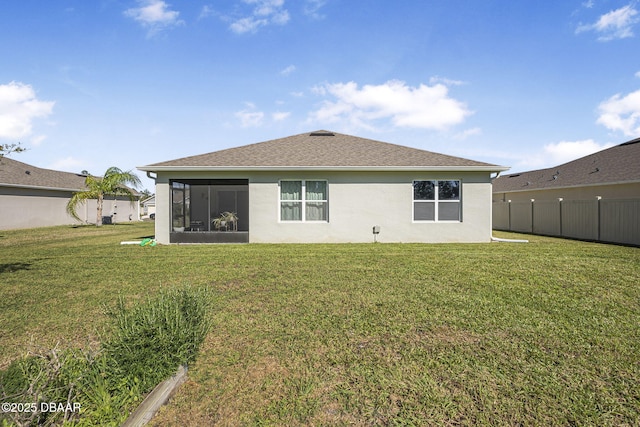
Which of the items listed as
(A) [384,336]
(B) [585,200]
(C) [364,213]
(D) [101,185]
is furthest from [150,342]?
(D) [101,185]

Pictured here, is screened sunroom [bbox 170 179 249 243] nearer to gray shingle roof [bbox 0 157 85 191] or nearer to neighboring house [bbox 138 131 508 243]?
neighboring house [bbox 138 131 508 243]

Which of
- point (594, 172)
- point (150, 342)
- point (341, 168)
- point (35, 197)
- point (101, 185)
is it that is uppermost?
point (101, 185)

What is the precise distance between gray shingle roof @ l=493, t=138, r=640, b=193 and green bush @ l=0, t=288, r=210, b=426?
17.7 meters

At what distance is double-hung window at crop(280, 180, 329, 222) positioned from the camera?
12469mm

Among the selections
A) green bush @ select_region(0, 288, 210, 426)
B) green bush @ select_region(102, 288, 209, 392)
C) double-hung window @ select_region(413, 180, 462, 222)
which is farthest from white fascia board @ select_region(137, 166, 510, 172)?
green bush @ select_region(102, 288, 209, 392)

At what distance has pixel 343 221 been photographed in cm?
1236

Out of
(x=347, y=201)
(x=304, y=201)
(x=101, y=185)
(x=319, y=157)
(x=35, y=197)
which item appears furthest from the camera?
(x=101, y=185)

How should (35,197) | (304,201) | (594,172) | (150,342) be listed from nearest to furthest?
1. (150,342)
2. (304,201)
3. (594,172)
4. (35,197)

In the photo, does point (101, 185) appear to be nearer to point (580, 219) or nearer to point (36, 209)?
point (36, 209)

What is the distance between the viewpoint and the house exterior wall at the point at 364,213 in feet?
40.4

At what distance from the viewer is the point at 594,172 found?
16.2 m

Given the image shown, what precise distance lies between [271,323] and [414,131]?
58.9 ft

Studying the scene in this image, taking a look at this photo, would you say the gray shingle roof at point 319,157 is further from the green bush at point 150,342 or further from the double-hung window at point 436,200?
the green bush at point 150,342

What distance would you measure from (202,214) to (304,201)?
18.6 ft
